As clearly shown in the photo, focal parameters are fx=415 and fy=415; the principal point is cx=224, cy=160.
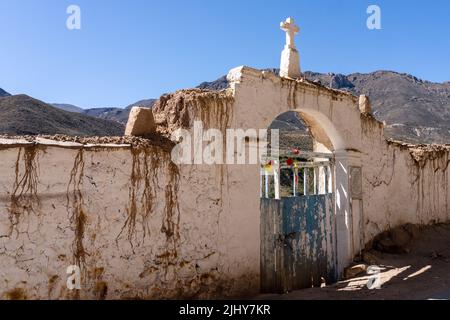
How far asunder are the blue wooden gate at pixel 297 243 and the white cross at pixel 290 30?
2865mm

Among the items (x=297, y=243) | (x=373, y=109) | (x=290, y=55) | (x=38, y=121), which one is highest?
(x=373, y=109)

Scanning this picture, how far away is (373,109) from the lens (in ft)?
288

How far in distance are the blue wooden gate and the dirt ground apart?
40cm

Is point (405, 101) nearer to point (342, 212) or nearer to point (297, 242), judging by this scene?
point (342, 212)

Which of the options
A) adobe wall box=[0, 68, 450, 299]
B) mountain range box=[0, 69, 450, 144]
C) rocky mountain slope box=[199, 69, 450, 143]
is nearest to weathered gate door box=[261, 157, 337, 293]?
adobe wall box=[0, 68, 450, 299]

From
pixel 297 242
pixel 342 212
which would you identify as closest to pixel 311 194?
pixel 342 212

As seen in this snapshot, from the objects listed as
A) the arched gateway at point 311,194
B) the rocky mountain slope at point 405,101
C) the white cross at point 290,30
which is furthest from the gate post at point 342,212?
the rocky mountain slope at point 405,101

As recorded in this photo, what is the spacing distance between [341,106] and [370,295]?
3.62 meters

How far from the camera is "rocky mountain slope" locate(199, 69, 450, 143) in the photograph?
6184 centimetres

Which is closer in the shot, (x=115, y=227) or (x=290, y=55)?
(x=115, y=227)

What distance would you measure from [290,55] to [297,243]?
3.40 meters

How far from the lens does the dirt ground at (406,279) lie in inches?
254

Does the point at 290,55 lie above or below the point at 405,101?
below

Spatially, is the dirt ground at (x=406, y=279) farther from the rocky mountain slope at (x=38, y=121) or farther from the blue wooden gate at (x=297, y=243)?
the rocky mountain slope at (x=38, y=121)
